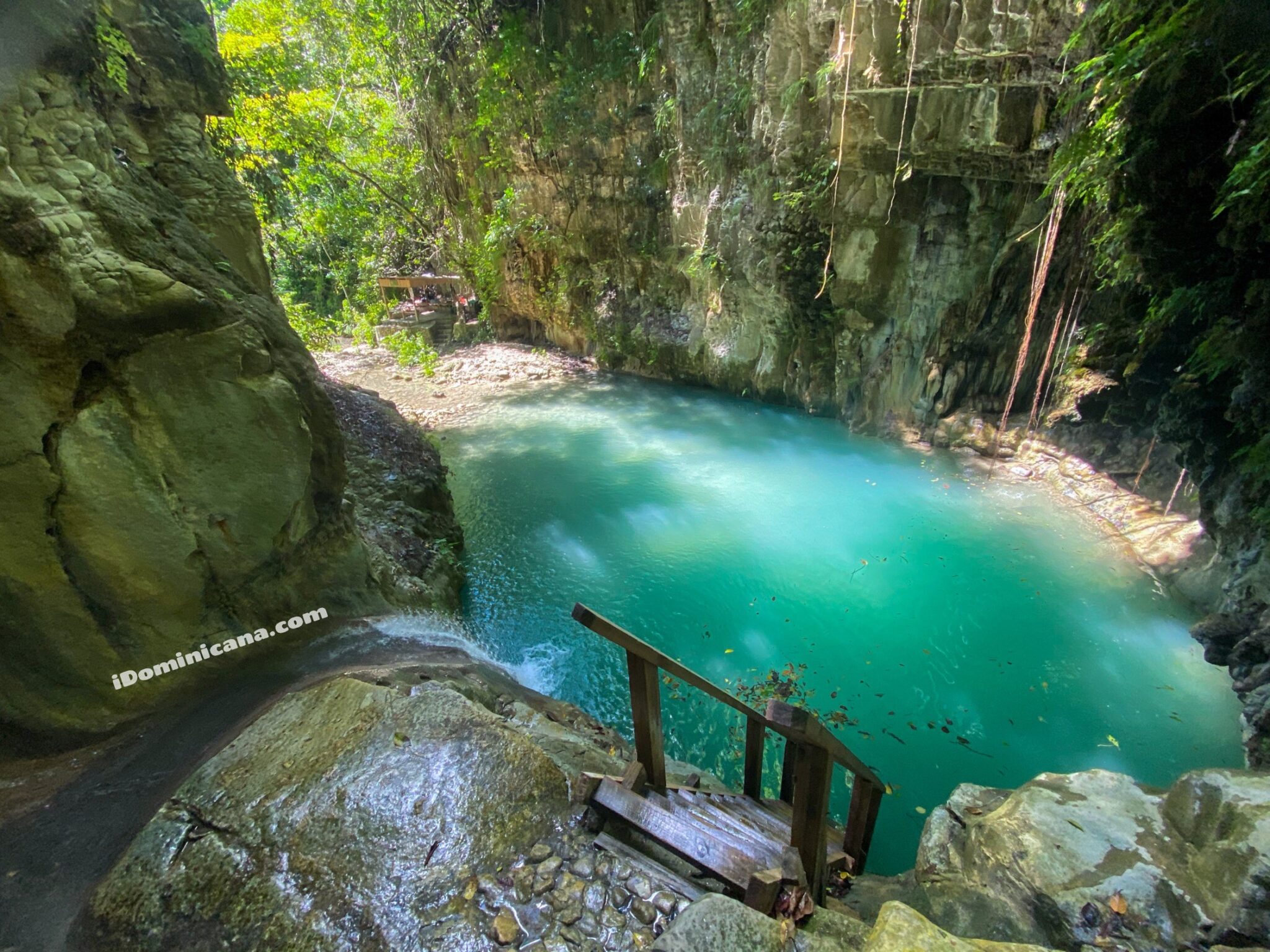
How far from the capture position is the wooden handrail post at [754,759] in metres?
4.30

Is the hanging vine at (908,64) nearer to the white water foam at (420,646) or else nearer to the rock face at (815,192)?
the rock face at (815,192)

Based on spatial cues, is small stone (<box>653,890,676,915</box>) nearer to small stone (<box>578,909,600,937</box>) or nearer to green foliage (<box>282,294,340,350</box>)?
small stone (<box>578,909,600,937</box>)

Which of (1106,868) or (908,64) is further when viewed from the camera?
(908,64)

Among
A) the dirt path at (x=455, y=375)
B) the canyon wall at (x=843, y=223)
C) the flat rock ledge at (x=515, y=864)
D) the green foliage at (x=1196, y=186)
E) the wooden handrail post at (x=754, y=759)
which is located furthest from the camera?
the dirt path at (x=455, y=375)

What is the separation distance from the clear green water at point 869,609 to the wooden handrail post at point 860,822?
601 mm

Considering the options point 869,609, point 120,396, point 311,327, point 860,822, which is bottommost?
point 869,609

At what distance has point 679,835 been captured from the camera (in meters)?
3.03

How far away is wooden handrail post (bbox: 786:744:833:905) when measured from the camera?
2.86m

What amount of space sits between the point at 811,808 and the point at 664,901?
86 cm

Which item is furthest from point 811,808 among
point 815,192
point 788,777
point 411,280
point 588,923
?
point 411,280

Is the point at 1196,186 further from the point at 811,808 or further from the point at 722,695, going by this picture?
the point at 811,808

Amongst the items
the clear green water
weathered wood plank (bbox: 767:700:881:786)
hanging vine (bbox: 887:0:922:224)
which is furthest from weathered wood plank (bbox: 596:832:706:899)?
hanging vine (bbox: 887:0:922:224)

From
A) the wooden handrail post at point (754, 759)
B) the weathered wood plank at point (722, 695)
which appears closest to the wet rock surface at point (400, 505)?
the wooden handrail post at point (754, 759)

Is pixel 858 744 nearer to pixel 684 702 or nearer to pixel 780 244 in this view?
pixel 684 702
